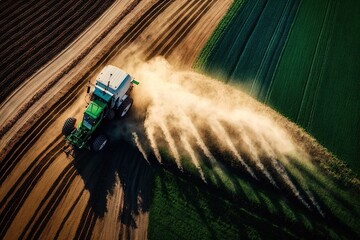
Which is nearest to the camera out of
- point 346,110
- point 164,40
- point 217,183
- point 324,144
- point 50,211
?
point 50,211

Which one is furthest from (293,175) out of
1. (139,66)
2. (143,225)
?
(139,66)

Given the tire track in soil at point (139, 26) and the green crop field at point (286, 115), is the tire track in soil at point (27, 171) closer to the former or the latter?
the green crop field at point (286, 115)

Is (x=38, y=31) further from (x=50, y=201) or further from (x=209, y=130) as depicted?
(x=209, y=130)

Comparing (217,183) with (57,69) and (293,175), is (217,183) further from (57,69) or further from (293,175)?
(57,69)

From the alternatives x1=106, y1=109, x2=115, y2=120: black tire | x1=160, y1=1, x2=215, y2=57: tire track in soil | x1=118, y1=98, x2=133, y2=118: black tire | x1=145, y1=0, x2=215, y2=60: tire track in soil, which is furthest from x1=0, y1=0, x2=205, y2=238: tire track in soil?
x1=118, y1=98, x2=133, y2=118: black tire

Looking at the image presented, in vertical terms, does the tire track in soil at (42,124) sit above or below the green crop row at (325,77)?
below

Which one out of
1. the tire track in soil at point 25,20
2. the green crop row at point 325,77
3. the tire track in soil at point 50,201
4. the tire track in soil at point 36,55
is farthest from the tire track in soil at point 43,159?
the green crop row at point 325,77

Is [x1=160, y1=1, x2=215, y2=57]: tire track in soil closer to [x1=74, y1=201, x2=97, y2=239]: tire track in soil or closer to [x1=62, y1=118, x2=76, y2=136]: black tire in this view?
[x1=62, y1=118, x2=76, y2=136]: black tire
